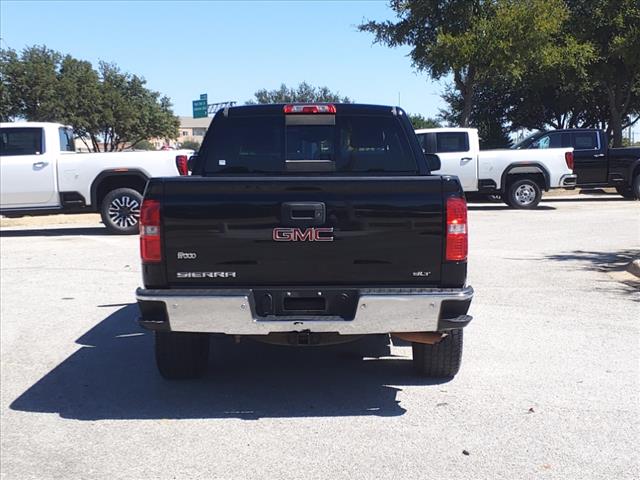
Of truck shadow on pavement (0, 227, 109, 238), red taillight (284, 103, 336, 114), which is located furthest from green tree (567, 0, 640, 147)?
red taillight (284, 103, 336, 114)

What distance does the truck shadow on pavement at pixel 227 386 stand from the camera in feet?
16.5

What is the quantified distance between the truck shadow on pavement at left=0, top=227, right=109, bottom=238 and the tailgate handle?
11206mm

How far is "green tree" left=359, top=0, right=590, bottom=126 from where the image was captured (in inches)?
878

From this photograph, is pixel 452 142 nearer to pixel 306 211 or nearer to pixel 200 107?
pixel 306 211

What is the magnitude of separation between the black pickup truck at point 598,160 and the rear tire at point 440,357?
50.1ft

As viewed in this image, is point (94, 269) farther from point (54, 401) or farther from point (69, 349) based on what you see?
point (54, 401)

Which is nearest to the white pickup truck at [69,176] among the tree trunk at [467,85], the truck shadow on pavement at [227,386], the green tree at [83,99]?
the truck shadow on pavement at [227,386]

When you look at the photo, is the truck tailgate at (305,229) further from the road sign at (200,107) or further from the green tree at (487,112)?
the road sign at (200,107)

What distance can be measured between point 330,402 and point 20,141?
1138 cm

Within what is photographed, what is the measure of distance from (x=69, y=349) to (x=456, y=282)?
386 cm

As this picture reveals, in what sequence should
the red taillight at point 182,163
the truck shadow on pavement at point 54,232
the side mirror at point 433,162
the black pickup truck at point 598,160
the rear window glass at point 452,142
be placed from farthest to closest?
the black pickup truck at point 598,160 < the rear window glass at point 452,142 < the truck shadow on pavement at point 54,232 < the red taillight at point 182,163 < the side mirror at point 433,162

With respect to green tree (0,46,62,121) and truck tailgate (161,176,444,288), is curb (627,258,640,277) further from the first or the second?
green tree (0,46,62,121)

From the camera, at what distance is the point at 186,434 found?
4.62m

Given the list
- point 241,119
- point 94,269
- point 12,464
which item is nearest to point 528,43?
point 94,269
